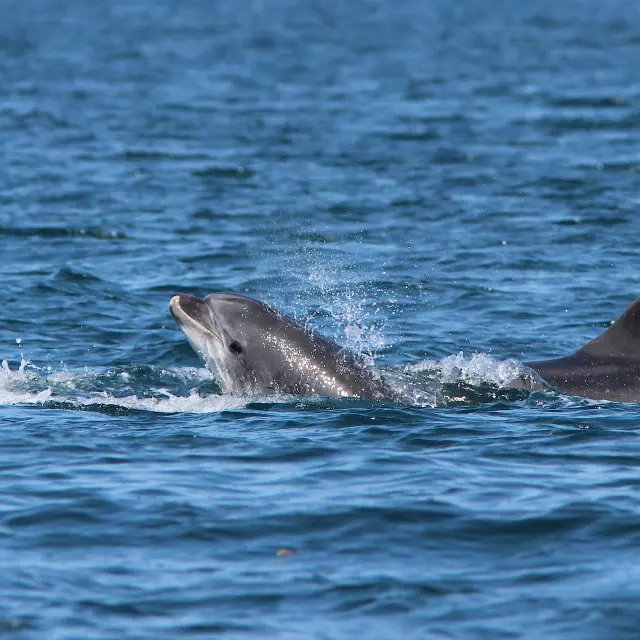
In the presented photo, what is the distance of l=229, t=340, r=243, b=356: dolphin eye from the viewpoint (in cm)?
1476

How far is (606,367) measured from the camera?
15.3m

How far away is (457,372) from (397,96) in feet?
100

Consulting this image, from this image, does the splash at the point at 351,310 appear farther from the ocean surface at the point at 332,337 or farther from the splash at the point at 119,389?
the splash at the point at 119,389

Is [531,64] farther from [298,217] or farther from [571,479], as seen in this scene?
[571,479]

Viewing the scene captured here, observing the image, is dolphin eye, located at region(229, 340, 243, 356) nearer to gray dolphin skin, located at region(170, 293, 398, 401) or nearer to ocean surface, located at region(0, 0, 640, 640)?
gray dolphin skin, located at region(170, 293, 398, 401)

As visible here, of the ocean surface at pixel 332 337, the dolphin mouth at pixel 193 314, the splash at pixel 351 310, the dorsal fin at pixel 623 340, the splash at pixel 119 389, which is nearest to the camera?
the ocean surface at pixel 332 337

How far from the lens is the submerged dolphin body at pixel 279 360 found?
578 inches

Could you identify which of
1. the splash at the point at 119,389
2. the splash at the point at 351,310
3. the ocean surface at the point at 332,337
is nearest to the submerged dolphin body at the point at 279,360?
the ocean surface at the point at 332,337

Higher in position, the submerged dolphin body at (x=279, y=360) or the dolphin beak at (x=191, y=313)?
the dolphin beak at (x=191, y=313)

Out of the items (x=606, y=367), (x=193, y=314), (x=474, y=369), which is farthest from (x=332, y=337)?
(x=606, y=367)

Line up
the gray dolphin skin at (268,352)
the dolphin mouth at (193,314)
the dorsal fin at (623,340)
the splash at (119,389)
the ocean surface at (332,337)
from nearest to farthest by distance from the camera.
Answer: the ocean surface at (332,337)
the gray dolphin skin at (268,352)
the dolphin mouth at (193,314)
the splash at (119,389)
the dorsal fin at (623,340)

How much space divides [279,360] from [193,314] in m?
1.02

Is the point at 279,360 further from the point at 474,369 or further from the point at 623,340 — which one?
the point at 623,340

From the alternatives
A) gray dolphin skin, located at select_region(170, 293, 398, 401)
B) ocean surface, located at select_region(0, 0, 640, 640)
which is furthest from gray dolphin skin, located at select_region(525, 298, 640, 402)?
gray dolphin skin, located at select_region(170, 293, 398, 401)
